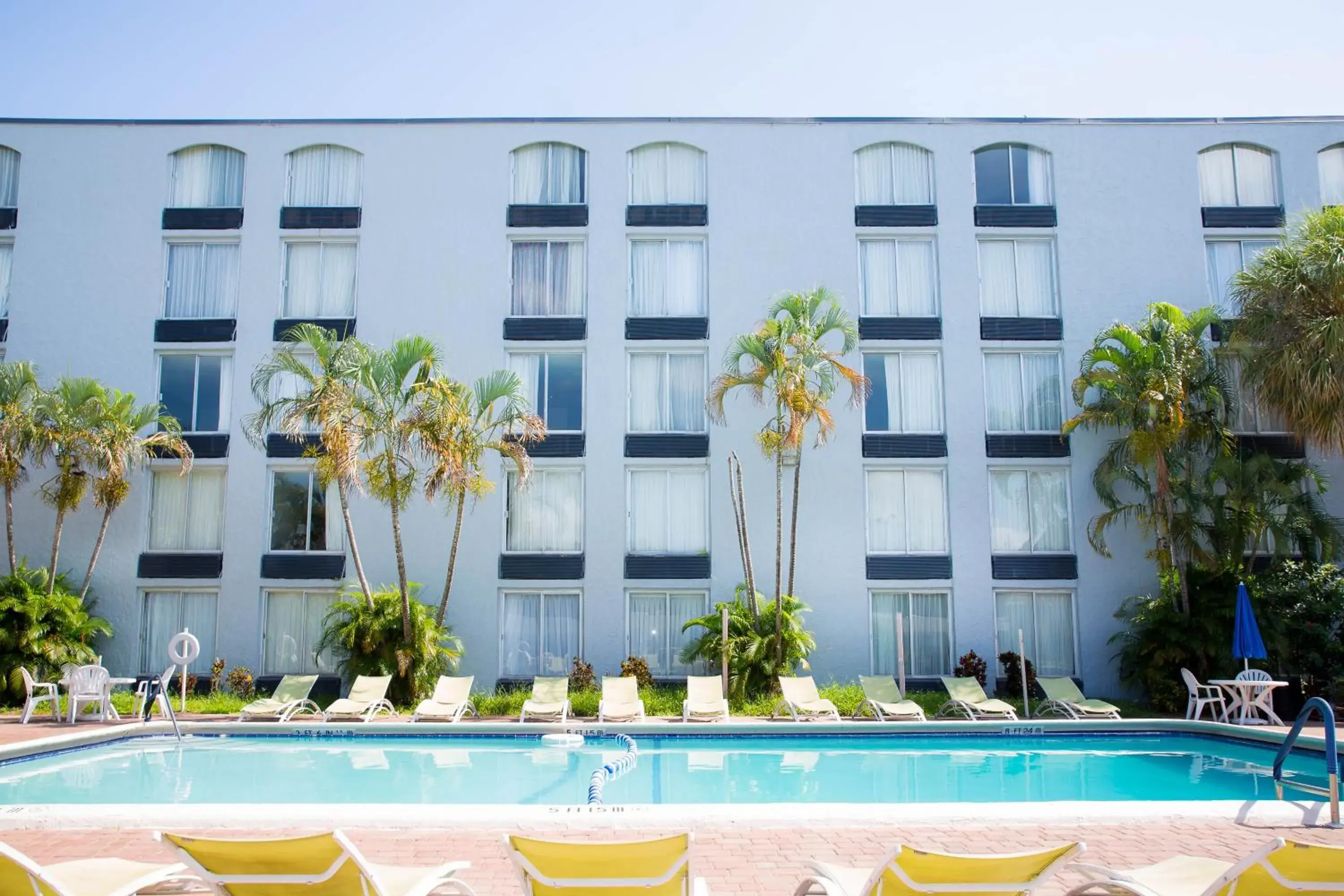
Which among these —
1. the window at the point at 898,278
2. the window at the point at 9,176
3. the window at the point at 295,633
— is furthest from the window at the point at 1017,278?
the window at the point at 9,176

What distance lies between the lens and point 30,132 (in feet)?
75.8

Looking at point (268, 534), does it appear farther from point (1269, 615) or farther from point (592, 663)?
point (1269, 615)

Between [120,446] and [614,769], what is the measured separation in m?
13.1

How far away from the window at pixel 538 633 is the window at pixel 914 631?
6023 millimetres

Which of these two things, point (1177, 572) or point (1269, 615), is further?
point (1177, 572)

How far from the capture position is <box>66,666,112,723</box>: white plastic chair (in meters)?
16.3

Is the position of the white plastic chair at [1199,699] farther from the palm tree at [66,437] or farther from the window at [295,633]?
the palm tree at [66,437]

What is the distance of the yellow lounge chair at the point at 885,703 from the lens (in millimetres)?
17000

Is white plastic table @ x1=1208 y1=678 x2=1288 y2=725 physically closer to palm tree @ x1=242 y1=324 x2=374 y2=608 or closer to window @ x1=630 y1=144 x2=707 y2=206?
window @ x1=630 y1=144 x2=707 y2=206

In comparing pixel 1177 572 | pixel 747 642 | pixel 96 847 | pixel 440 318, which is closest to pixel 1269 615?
pixel 1177 572

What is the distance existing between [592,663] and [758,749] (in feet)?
22.3

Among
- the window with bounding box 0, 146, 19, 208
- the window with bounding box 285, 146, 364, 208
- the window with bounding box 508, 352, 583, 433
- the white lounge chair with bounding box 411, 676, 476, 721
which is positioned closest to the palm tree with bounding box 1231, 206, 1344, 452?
the window with bounding box 508, 352, 583, 433

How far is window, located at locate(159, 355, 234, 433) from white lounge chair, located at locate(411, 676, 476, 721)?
8.17m

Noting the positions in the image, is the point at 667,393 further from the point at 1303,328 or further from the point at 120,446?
the point at 1303,328
